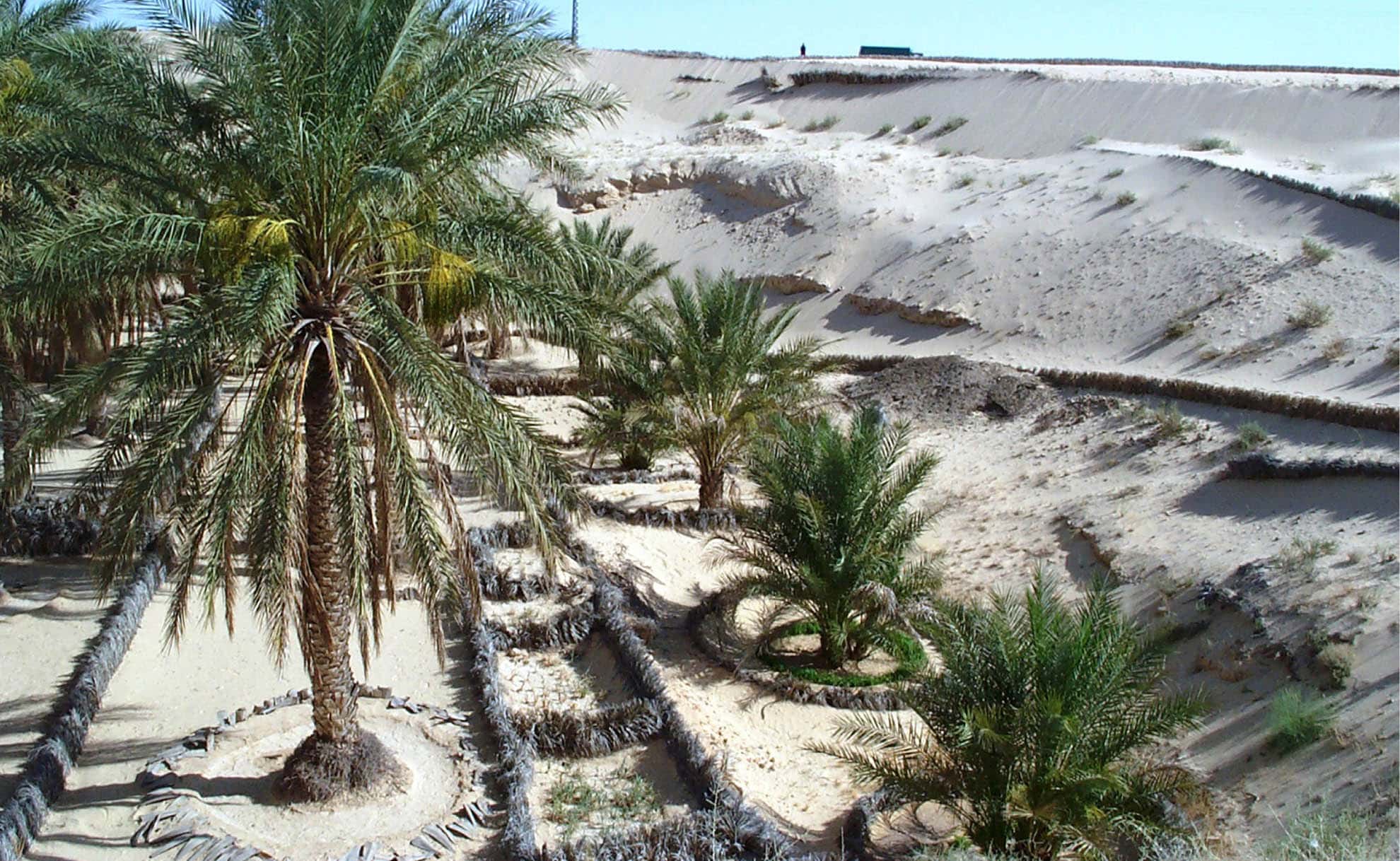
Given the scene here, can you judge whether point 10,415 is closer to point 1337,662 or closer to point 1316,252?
point 1337,662

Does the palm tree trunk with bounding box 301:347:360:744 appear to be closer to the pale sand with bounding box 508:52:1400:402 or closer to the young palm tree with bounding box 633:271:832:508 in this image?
the young palm tree with bounding box 633:271:832:508

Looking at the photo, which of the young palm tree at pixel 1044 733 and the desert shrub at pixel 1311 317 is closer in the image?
the young palm tree at pixel 1044 733

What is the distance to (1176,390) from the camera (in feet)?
59.1

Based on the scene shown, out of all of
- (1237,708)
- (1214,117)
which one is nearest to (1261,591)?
(1237,708)

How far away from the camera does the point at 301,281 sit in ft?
26.2

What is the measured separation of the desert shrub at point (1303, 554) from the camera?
12234 mm

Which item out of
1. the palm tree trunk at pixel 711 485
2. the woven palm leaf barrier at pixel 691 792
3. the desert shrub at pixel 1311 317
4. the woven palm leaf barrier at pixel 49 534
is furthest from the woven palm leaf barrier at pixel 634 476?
the desert shrub at pixel 1311 317

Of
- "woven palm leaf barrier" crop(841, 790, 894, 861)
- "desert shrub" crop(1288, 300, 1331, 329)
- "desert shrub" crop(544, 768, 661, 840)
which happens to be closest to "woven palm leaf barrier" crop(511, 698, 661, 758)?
"desert shrub" crop(544, 768, 661, 840)

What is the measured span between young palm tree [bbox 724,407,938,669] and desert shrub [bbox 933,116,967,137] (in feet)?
78.6

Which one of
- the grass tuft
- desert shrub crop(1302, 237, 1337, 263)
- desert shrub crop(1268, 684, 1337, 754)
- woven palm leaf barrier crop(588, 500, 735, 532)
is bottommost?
desert shrub crop(1268, 684, 1337, 754)

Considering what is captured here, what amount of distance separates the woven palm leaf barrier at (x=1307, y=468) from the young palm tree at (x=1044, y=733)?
20.0 ft

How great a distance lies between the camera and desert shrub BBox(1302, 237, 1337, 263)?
20500mm

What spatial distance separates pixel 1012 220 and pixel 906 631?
54.9ft

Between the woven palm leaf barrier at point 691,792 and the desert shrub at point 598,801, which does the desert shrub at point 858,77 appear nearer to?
the woven palm leaf barrier at point 691,792
